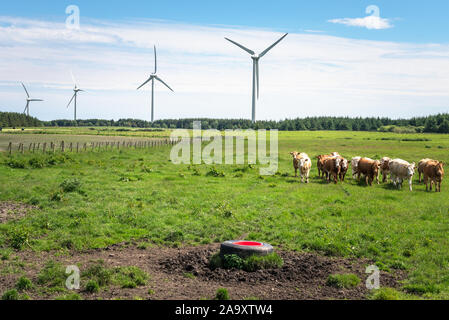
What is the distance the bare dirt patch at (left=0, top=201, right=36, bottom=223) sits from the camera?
632 inches

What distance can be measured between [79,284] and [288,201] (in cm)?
1171

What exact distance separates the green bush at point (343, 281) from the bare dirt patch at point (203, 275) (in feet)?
0.47

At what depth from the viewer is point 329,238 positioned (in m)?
13.9

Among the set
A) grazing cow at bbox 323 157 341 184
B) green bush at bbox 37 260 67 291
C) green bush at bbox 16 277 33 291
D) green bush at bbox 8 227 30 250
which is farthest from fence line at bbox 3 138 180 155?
green bush at bbox 16 277 33 291

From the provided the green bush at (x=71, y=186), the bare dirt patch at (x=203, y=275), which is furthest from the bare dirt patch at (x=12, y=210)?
the bare dirt patch at (x=203, y=275)

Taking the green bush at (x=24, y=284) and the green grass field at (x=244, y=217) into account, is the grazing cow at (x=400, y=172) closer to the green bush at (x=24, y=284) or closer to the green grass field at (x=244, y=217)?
the green grass field at (x=244, y=217)

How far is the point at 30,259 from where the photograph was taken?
12.2 meters

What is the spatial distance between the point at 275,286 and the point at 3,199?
14.4 m

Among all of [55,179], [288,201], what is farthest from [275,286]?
[55,179]
